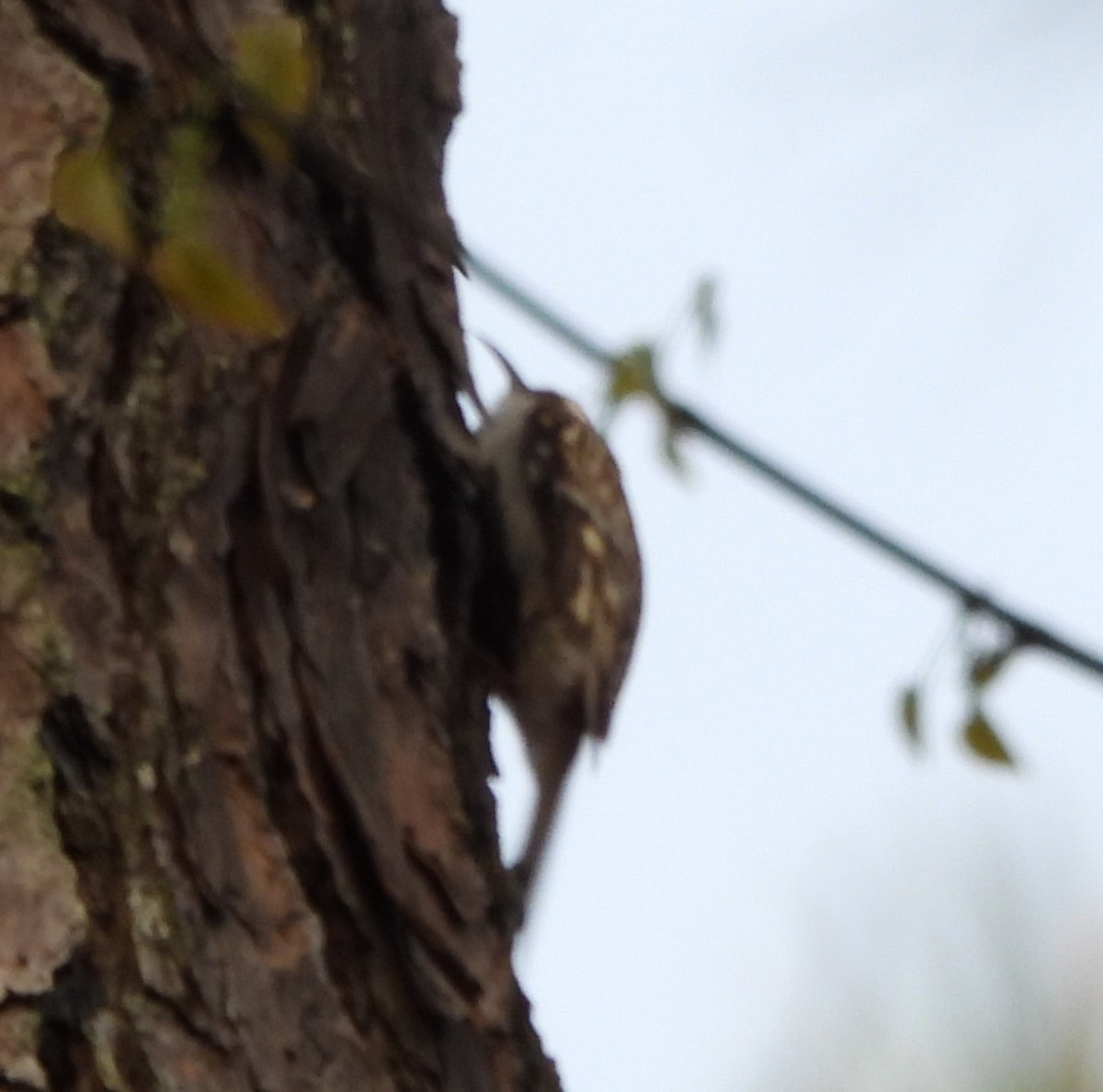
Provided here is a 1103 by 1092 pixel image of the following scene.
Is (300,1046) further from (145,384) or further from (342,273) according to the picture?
(342,273)

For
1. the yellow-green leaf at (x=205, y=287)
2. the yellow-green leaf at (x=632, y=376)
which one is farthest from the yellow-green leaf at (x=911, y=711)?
the yellow-green leaf at (x=205, y=287)

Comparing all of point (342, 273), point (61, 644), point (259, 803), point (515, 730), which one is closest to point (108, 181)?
point (61, 644)

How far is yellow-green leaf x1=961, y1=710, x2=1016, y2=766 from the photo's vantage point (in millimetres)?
1168

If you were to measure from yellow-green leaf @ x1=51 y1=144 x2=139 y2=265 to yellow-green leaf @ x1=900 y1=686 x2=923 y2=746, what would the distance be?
0.53 meters

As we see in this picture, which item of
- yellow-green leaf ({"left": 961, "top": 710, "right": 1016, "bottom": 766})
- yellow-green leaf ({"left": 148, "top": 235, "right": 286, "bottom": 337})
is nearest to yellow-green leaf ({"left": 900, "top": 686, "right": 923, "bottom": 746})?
yellow-green leaf ({"left": 961, "top": 710, "right": 1016, "bottom": 766})

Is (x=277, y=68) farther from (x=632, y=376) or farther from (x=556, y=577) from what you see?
(x=556, y=577)

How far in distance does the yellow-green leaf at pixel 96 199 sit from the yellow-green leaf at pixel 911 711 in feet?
1.73

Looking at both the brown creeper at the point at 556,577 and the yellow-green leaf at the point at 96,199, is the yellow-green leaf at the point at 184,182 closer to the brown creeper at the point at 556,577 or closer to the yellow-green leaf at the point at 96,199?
the yellow-green leaf at the point at 96,199

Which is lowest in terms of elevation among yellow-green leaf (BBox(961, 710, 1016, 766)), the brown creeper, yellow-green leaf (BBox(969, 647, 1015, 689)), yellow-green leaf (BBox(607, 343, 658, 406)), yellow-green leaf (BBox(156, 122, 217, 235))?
yellow-green leaf (BBox(156, 122, 217, 235))

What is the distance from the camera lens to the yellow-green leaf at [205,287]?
0.87 metres

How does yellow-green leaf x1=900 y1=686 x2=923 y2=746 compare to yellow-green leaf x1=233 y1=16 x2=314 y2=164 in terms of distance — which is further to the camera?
yellow-green leaf x1=900 y1=686 x2=923 y2=746

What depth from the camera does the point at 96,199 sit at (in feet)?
2.94

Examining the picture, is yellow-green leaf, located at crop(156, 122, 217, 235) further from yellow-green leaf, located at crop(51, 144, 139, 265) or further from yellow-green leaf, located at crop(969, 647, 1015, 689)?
yellow-green leaf, located at crop(969, 647, 1015, 689)

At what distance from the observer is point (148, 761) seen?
1.21m
